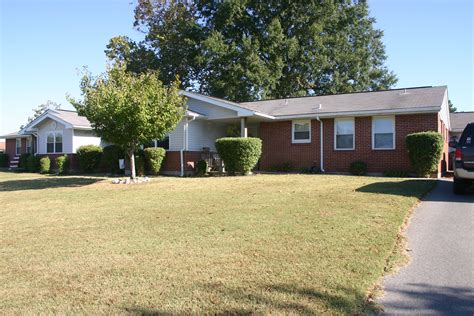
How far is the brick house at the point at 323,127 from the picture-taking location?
1736 cm

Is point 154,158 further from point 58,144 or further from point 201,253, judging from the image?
point 201,253

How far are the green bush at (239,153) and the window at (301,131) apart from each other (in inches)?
107

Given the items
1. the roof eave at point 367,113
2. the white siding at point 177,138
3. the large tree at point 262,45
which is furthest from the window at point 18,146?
the roof eave at point 367,113

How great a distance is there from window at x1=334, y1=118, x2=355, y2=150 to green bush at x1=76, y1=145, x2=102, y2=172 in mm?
13410

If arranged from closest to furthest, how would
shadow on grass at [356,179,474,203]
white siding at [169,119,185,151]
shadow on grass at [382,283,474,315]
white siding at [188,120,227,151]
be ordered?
shadow on grass at [382,283,474,315] → shadow on grass at [356,179,474,203] → white siding at [169,119,185,151] → white siding at [188,120,227,151]

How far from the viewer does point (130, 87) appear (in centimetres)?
1555

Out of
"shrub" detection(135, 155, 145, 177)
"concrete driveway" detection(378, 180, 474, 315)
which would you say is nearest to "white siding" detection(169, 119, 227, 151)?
"shrub" detection(135, 155, 145, 177)

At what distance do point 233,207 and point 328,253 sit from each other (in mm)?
3776

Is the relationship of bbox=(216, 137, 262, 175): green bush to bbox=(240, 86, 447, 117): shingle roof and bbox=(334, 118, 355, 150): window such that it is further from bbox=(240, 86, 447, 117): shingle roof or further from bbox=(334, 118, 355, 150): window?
bbox=(334, 118, 355, 150): window

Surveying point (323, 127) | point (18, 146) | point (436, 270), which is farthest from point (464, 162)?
point (18, 146)

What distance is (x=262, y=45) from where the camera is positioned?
33250 mm

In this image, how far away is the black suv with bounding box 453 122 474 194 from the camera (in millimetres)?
10383

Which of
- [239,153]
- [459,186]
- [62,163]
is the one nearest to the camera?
[459,186]

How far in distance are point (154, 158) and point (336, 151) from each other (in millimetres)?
8601
